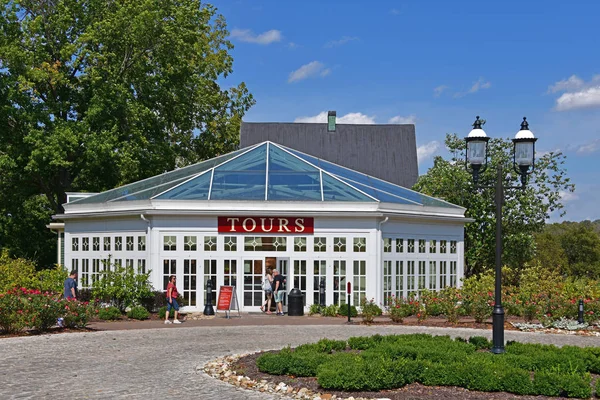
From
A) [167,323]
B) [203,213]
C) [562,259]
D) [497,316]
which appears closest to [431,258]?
[203,213]

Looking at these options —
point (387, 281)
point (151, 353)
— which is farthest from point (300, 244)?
point (151, 353)

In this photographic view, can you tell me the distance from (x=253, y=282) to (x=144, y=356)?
35.6 ft

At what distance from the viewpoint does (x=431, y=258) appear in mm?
27859

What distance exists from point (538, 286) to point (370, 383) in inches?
641

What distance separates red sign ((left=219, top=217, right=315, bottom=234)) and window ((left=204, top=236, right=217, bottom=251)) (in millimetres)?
373

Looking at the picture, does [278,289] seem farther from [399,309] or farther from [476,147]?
[476,147]

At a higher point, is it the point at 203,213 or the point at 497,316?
the point at 203,213

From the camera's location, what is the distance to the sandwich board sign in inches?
942

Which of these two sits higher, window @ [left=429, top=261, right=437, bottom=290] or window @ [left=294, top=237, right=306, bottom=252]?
window @ [left=294, top=237, right=306, bottom=252]

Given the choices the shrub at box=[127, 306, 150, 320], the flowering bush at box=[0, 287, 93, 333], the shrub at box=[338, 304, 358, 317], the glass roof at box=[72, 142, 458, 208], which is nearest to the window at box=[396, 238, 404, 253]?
the glass roof at box=[72, 142, 458, 208]

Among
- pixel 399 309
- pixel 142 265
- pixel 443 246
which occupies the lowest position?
pixel 399 309

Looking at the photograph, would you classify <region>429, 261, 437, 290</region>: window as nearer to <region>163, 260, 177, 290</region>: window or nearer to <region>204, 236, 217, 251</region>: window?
<region>204, 236, 217, 251</region>: window

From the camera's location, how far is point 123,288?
24.0 metres

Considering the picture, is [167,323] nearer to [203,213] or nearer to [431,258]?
[203,213]
